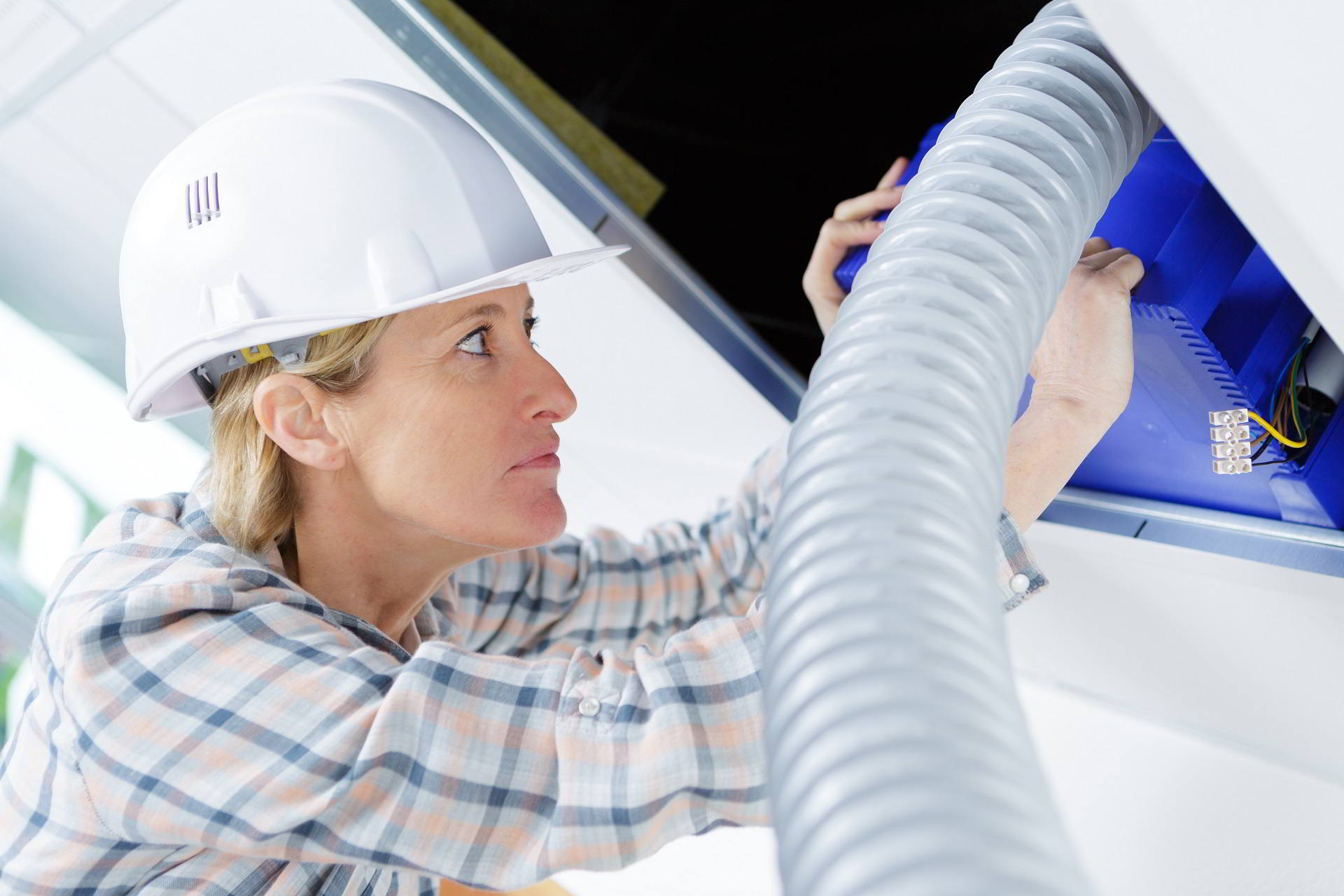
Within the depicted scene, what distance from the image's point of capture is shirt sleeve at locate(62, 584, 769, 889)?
812 millimetres

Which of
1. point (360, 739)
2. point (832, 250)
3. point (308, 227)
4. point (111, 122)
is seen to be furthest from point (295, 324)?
point (111, 122)

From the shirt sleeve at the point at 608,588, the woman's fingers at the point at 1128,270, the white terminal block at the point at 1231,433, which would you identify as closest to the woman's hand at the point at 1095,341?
the woman's fingers at the point at 1128,270

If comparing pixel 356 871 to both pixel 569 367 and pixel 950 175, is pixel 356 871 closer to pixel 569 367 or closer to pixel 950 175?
pixel 569 367

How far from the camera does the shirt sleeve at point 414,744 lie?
0.81 metres

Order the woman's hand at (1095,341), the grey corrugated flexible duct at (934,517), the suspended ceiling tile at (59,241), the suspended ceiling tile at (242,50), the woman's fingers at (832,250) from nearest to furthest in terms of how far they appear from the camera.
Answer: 1. the grey corrugated flexible duct at (934,517)
2. the woman's hand at (1095,341)
3. the woman's fingers at (832,250)
4. the suspended ceiling tile at (242,50)
5. the suspended ceiling tile at (59,241)

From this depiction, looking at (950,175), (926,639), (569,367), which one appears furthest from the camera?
(569,367)

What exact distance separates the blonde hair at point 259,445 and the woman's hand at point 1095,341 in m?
0.54

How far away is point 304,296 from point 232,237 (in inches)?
3.1

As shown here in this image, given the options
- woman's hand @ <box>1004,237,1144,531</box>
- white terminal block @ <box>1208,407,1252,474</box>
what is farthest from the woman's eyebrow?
white terminal block @ <box>1208,407,1252,474</box>

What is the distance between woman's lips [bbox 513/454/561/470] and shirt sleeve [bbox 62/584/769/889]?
211mm

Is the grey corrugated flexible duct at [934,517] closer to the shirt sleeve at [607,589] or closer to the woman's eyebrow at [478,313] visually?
the woman's eyebrow at [478,313]

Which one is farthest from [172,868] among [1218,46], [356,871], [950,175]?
[1218,46]

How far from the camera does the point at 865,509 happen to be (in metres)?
0.50

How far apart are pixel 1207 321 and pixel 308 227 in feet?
2.23
